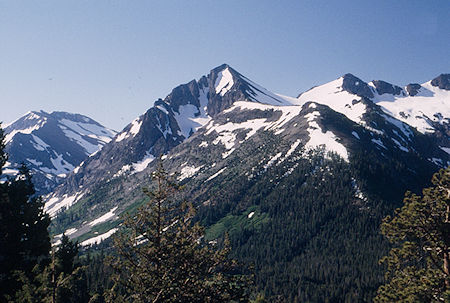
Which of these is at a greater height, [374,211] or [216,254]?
[216,254]

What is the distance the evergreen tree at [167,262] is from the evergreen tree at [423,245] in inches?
355

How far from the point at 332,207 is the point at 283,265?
44.8m

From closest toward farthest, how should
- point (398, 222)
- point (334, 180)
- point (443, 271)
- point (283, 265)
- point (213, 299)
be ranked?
1. point (213, 299)
2. point (443, 271)
3. point (398, 222)
4. point (283, 265)
5. point (334, 180)

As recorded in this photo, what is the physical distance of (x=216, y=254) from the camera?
17.7 m

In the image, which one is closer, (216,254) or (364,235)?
(216,254)

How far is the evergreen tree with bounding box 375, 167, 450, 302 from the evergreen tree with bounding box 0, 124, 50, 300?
75.3ft

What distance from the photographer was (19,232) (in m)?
25.3

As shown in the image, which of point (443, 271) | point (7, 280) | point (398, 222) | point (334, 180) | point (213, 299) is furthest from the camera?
point (334, 180)

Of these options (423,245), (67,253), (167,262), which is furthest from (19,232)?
(423,245)

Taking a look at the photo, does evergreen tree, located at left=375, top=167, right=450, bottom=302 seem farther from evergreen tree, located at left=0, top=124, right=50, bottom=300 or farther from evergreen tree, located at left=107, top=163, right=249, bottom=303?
evergreen tree, located at left=0, top=124, right=50, bottom=300

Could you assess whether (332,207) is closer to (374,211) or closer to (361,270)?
(374,211)

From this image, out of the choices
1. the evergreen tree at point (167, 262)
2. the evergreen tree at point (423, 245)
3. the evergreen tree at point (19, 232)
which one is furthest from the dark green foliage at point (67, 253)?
the evergreen tree at point (423, 245)

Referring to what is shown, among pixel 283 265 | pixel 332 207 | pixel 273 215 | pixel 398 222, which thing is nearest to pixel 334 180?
pixel 332 207

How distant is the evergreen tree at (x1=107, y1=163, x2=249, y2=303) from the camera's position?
16719 mm
